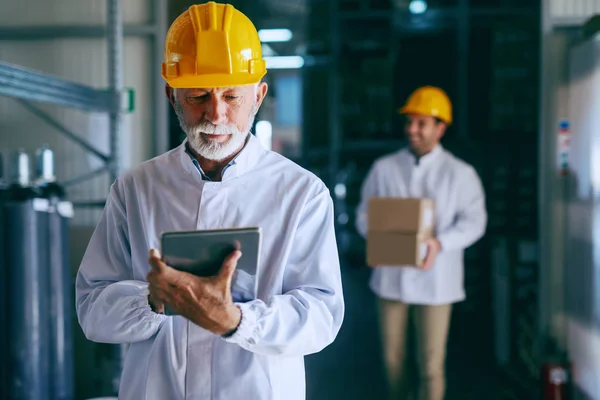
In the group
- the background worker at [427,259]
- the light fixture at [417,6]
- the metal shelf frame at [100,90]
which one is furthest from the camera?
the light fixture at [417,6]

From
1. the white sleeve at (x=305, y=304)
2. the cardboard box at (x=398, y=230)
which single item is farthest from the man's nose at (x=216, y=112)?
the cardboard box at (x=398, y=230)

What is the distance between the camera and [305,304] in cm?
142

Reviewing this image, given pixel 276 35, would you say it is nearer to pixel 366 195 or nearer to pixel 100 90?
pixel 366 195

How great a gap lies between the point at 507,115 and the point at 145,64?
2651mm

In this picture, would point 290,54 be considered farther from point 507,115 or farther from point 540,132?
point 540,132

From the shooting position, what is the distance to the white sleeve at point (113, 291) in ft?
4.61

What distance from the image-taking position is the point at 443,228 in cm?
347

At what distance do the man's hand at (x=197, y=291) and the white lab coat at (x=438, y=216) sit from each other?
2.25 meters

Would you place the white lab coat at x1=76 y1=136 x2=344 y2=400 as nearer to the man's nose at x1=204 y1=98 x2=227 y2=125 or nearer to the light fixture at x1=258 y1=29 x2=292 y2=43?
the man's nose at x1=204 y1=98 x2=227 y2=125

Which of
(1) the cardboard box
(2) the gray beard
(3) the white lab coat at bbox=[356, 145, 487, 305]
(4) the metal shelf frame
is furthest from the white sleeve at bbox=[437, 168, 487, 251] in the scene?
(2) the gray beard

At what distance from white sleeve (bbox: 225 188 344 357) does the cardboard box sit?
172cm

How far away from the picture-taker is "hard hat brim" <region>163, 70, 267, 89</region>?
4.84ft

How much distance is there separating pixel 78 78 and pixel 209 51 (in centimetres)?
288

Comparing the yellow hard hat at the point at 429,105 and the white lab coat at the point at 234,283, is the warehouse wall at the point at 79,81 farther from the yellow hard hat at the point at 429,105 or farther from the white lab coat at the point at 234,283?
the white lab coat at the point at 234,283
